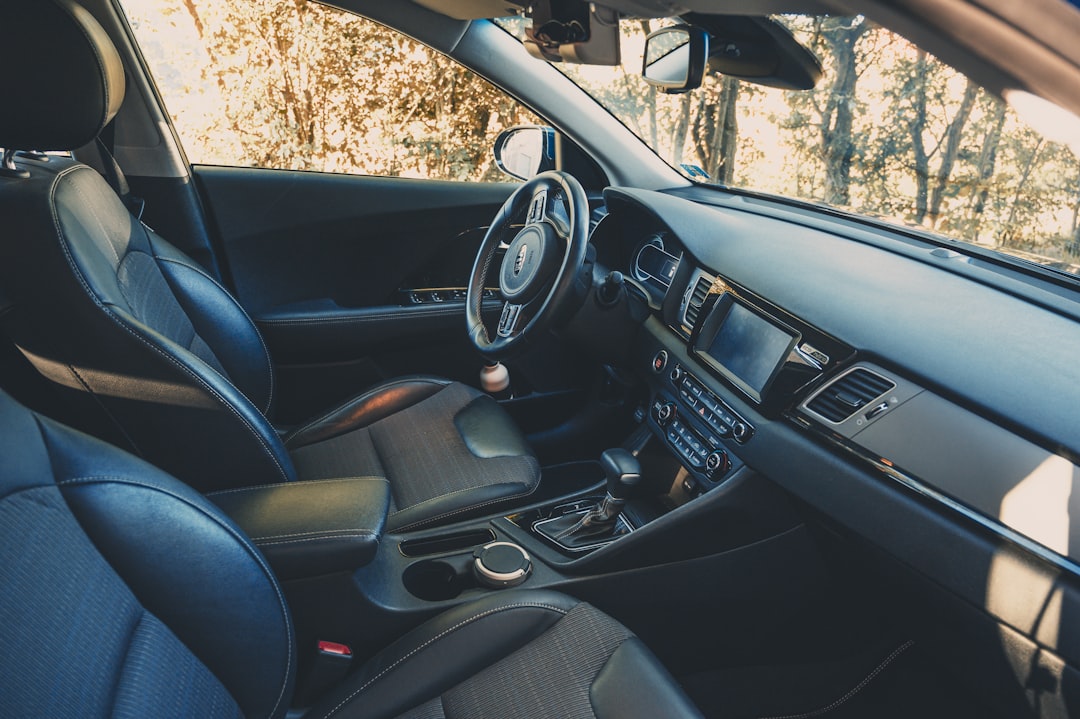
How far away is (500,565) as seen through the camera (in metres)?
1.57

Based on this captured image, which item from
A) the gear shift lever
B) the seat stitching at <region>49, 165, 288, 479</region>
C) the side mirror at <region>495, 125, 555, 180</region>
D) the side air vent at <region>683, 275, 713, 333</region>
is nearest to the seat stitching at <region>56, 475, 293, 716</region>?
the seat stitching at <region>49, 165, 288, 479</region>

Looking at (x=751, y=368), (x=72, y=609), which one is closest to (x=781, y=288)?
(x=751, y=368)

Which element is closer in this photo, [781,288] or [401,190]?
[781,288]

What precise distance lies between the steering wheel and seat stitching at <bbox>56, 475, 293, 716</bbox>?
91 cm

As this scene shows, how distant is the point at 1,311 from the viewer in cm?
127

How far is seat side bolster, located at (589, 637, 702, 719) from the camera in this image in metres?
1.14

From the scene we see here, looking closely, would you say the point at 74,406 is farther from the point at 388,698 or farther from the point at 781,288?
the point at 781,288

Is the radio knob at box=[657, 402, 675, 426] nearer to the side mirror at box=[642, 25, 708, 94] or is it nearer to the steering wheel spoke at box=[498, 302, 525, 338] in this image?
the steering wheel spoke at box=[498, 302, 525, 338]

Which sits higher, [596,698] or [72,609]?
[72,609]

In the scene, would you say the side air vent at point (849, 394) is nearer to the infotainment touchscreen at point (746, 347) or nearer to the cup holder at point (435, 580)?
the infotainment touchscreen at point (746, 347)

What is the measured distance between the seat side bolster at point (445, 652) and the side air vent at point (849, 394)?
54 cm

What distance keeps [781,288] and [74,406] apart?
1295mm

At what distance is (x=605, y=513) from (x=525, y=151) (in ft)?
3.99

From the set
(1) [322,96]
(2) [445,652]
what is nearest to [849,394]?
(2) [445,652]
